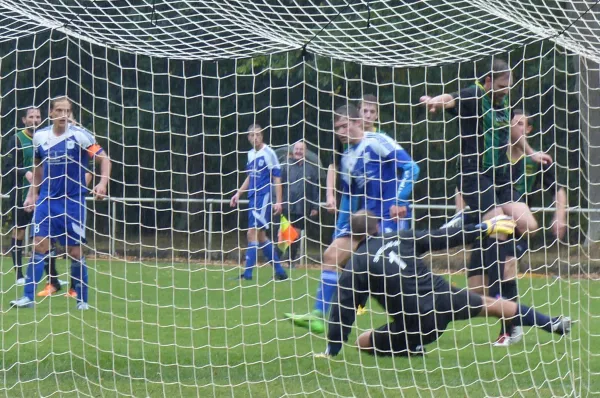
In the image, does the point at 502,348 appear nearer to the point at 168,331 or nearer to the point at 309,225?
the point at 168,331

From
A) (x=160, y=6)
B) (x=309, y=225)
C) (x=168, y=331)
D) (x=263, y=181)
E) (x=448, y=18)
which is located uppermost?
(x=448, y=18)

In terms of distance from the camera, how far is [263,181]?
11984 millimetres

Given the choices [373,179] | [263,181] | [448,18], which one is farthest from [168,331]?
[263,181]

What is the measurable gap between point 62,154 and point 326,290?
2.53 metres

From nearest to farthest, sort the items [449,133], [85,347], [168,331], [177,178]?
[85,347] → [168,331] → [449,133] → [177,178]

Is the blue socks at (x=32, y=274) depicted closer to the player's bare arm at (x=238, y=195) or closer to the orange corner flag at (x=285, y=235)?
the player's bare arm at (x=238, y=195)

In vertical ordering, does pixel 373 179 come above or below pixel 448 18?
below

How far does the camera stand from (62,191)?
28.8 ft

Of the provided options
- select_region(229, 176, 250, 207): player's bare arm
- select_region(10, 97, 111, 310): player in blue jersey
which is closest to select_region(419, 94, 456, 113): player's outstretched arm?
select_region(10, 97, 111, 310): player in blue jersey

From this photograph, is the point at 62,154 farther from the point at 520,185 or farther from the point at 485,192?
the point at 520,185

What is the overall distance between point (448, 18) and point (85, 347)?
3.08 meters

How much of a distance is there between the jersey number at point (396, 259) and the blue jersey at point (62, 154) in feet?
8.93

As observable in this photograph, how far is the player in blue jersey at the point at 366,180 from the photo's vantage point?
7289 millimetres

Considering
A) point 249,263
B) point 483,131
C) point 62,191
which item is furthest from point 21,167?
point 483,131
